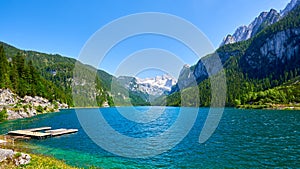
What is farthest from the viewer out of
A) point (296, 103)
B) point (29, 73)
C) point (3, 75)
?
point (296, 103)

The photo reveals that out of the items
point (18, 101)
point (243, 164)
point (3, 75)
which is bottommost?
point (243, 164)

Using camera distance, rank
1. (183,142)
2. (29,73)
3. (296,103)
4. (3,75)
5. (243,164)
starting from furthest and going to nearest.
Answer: (296,103)
(29,73)
(3,75)
(183,142)
(243,164)

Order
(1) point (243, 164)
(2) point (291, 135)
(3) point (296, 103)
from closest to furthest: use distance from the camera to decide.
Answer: (1) point (243, 164) < (2) point (291, 135) < (3) point (296, 103)

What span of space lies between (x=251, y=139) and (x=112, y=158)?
30424 millimetres

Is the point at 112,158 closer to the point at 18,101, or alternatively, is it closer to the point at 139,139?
the point at 139,139

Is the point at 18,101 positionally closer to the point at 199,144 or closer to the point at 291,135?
the point at 199,144

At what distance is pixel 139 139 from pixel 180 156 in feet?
56.8

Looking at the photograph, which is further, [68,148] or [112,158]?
[68,148]

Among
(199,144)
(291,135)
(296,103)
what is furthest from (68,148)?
(296,103)

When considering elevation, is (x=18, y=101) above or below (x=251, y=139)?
above

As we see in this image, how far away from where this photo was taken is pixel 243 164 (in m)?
29.8

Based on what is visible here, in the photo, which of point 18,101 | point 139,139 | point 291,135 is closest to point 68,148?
point 139,139

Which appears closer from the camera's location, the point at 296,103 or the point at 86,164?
the point at 86,164

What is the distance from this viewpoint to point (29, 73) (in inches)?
5630
